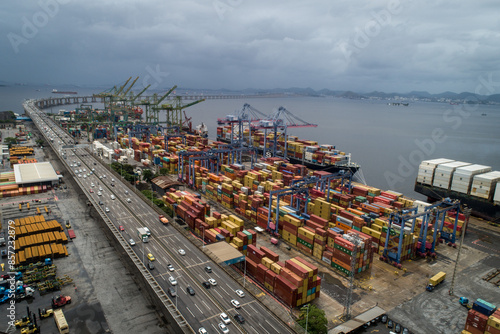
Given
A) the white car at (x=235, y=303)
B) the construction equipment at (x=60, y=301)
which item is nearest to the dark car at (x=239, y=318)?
the white car at (x=235, y=303)

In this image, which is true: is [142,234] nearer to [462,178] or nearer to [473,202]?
[473,202]

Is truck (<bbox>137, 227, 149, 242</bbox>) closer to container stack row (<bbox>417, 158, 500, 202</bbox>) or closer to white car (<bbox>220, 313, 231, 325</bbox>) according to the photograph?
white car (<bbox>220, 313, 231, 325</bbox>)

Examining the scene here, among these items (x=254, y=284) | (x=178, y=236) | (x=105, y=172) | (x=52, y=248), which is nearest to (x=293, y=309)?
(x=254, y=284)

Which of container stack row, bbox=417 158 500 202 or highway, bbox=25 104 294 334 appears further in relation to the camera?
container stack row, bbox=417 158 500 202

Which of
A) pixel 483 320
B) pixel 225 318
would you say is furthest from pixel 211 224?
pixel 483 320

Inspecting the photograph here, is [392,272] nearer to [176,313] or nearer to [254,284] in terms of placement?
[254,284]

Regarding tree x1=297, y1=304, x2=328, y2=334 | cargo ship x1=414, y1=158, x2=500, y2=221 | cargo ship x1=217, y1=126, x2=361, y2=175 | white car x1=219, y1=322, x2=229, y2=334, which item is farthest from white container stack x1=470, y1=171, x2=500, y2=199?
white car x1=219, y1=322, x2=229, y2=334

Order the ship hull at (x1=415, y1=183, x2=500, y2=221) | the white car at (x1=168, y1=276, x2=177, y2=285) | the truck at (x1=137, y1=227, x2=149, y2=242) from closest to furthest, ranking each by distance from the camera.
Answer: the white car at (x1=168, y1=276, x2=177, y2=285), the truck at (x1=137, y1=227, x2=149, y2=242), the ship hull at (x1=415, y1=183, x2=500, y2=221)

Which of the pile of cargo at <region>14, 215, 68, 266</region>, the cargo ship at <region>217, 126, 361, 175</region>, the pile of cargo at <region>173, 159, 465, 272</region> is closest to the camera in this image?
the pile of cargo at <region>14, 215, 68, 266</region>
